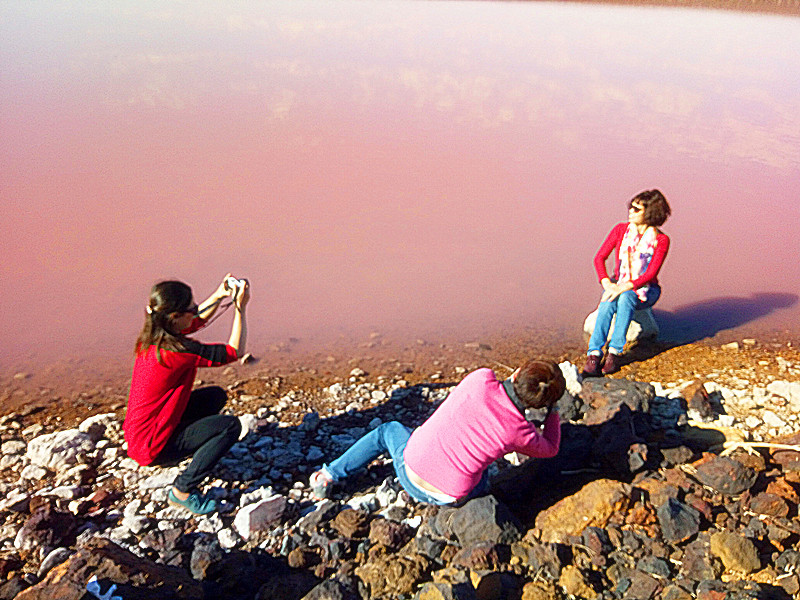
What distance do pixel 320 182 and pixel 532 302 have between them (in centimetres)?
302

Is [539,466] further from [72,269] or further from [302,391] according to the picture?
[72,269]

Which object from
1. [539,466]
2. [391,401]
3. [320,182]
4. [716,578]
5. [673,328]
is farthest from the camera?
[320,182]

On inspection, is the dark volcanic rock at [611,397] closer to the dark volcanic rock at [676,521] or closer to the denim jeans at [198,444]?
the dark volcanic rock at [676,521]

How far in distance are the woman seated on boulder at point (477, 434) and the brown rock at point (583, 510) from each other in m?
0.27

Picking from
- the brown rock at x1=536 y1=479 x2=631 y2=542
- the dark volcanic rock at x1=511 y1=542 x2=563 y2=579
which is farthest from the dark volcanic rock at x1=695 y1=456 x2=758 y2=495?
the dark volcanic rock at x1=511 y1=542 x2=563 y2=579

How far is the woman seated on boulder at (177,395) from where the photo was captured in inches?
129

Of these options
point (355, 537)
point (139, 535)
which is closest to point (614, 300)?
point (355, 537)

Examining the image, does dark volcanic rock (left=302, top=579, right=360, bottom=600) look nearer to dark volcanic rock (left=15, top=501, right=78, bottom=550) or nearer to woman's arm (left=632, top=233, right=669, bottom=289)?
dark volcanic rock (left=15, top=501, right=78, bottom=550)

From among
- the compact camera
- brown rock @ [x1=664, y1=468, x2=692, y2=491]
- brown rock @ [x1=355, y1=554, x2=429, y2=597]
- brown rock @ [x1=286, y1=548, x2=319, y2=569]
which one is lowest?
brown rock @ [x1=286, y1=548, x2=319, y2=569]

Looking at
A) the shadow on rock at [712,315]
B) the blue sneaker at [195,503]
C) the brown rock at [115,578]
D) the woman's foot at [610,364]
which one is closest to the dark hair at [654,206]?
the woman's foot at [610,364]

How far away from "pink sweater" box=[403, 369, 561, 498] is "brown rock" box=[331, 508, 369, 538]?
368mm

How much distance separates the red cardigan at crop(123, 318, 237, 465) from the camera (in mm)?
3346

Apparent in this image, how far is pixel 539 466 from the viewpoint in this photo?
375 cm

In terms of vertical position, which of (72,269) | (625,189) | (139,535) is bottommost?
(139,535)
